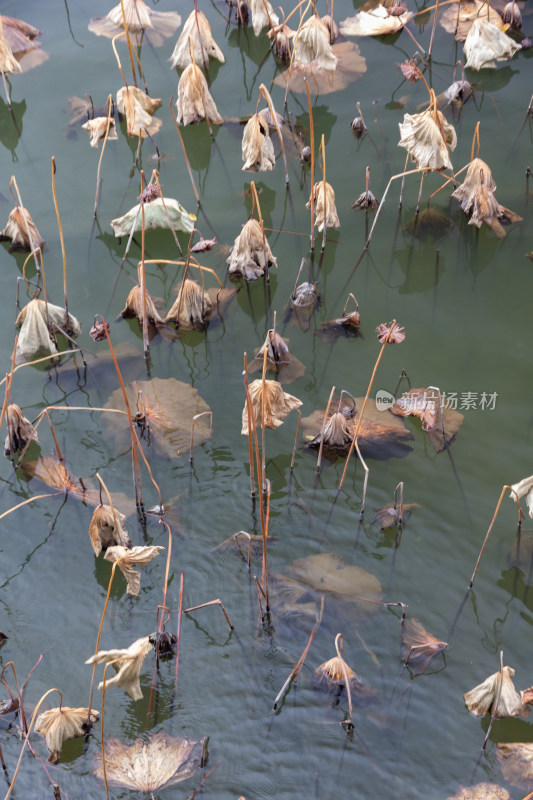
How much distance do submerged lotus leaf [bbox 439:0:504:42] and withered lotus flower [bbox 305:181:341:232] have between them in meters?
2.06

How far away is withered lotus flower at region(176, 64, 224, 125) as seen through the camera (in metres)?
4.26

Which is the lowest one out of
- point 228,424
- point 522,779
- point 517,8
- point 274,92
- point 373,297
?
point 522,779

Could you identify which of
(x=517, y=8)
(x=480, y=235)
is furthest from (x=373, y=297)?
(x=517, y=8)

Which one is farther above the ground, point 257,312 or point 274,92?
point 274,92

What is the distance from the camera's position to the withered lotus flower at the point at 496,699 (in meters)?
2.20

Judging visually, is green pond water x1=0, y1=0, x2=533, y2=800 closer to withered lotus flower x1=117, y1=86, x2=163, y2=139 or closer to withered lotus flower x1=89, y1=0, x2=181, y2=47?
withered lotus flower x1=117, y1=86, x2=163, y2=139

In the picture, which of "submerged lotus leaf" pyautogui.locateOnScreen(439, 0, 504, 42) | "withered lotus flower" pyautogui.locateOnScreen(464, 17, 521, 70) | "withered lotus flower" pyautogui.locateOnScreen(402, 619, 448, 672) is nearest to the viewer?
"withered lotus flower" pyautogui.locateOnScreen(402, 619, 448, 672)

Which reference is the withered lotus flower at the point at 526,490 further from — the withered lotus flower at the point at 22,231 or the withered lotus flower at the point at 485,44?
the withered lotus flower at the point at 485,44

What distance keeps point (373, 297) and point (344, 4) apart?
9.18 feet

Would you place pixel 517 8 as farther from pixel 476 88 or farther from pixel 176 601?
pixel 176 601

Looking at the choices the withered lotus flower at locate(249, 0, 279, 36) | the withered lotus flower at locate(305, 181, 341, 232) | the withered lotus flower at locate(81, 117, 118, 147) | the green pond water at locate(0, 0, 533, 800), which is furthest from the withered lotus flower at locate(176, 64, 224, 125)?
the withered lotus flower at locate(305, 181, 341, 232)

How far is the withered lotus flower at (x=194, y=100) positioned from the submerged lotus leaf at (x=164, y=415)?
1.93 metres

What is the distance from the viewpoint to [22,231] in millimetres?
3777

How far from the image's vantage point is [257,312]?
141 inches
